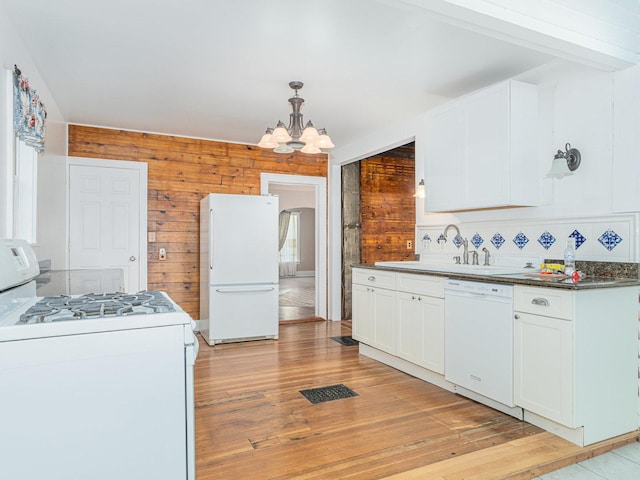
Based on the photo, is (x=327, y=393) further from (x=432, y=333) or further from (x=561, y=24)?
(x=561, y=24)

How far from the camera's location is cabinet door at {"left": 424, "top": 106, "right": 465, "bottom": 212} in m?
3.29

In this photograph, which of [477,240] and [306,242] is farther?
[306,242]

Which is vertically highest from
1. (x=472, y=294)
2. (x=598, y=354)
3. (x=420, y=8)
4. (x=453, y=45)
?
(x=453, y=45)

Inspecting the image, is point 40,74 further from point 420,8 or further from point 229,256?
point 420,8

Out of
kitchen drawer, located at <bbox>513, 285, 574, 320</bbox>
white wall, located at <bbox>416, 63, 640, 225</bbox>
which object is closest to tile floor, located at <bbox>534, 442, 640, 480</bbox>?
kitchen drawer, located at <bbox>513, 285, 574, 320</bbox>

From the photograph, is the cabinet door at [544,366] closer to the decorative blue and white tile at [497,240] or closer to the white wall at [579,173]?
the white wall at [579,173]

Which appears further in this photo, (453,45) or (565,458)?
(453,45)

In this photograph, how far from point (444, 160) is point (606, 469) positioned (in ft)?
7.47

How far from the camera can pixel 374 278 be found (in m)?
3.72

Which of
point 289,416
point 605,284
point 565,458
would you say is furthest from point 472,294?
point 289,416

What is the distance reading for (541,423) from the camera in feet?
7.68

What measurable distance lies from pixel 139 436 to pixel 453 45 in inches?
105

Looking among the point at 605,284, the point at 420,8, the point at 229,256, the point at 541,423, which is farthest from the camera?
the point at 229,256

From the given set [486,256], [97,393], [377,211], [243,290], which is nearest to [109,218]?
[243,290]
